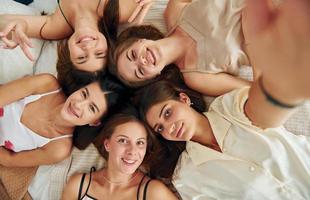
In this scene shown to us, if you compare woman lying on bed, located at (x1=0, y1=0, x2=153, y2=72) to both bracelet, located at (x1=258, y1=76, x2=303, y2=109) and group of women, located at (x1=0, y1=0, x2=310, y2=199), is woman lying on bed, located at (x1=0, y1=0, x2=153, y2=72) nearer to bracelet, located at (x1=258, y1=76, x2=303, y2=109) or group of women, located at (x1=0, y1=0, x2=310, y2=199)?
group of women, located at (x1=0, y1=0, x2=310, y2=199)

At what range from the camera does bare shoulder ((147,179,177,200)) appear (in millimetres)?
1216

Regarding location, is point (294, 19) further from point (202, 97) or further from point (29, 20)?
point (29, 20)

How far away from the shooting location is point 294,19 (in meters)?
0.40

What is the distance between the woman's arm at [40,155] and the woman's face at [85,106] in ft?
0.40

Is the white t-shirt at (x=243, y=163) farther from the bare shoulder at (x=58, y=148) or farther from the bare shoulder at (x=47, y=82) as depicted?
the bare shoulder at (x=47, y=82)

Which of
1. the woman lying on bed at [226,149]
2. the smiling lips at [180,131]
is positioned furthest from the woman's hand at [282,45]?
the smiling lips at [180,131]

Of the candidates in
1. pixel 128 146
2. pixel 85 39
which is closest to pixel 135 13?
pixel 85 39

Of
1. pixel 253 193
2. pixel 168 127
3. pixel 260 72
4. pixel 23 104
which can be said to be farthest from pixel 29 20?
pixel 260 72

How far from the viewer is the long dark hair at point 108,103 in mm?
1232

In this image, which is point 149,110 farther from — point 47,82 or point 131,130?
point 47,82

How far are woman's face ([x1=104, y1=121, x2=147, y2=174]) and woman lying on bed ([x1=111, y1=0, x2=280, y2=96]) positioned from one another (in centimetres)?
15

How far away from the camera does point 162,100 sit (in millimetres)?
1200

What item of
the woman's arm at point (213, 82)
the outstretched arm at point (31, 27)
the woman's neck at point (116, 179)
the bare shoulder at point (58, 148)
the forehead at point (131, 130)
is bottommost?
the woman's neck at point (116, 179)

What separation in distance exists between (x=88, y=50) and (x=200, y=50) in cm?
35
